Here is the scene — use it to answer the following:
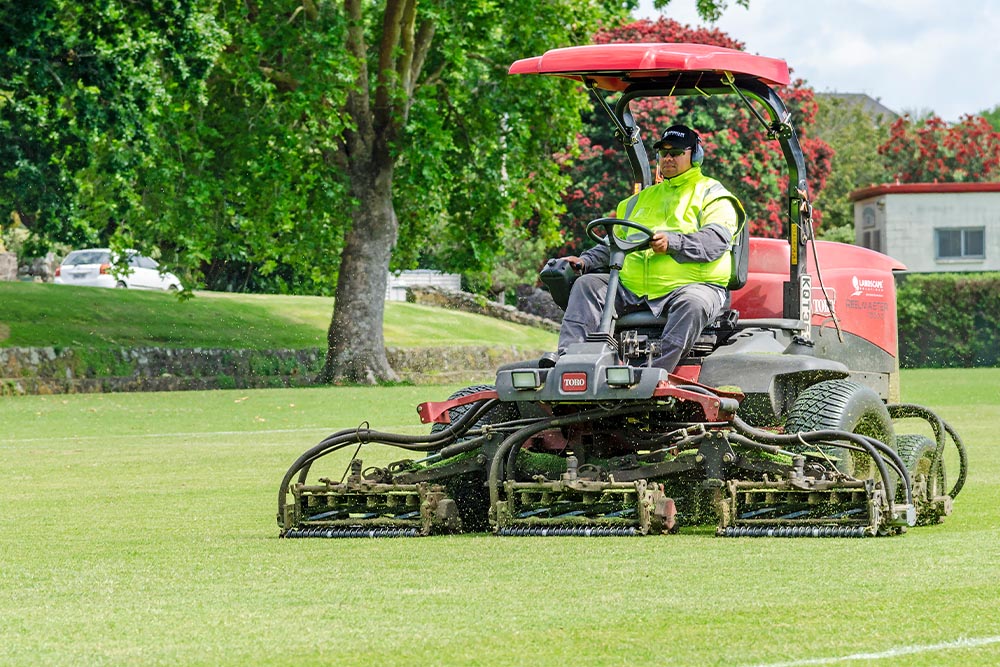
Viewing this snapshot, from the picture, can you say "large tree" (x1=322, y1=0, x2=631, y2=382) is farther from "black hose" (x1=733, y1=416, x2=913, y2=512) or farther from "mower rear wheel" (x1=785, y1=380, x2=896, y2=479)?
"black hose" (x1=733, y1=416, x2=913, y2=512)

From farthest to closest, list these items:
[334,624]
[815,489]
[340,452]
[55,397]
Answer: [55,397]
[340,452]
[815,489]
[334,624]

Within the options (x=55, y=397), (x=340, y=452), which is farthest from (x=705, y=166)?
(x=340, y=452)

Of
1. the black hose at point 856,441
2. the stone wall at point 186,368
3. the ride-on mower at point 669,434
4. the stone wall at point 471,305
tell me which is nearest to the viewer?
the black hose at point 856,441

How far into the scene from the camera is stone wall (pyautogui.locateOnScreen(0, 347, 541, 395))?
31.1 meters

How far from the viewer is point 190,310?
124ft

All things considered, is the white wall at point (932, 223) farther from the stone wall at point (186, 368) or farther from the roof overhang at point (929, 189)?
the stone wall at point (186, 368)

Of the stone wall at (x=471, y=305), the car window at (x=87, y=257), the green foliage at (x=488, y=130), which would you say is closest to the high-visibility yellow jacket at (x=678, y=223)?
the green foliage at (x=488, y=130)

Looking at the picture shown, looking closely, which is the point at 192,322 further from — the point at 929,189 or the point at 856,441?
the point at 856,441

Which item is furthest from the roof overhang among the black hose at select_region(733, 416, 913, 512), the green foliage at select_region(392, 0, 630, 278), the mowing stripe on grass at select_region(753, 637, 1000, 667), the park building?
the mowing stripe on grass at select_region(753, 637, 1000, 667)

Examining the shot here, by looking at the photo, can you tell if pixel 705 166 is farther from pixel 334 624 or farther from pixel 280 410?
pixel 334 624

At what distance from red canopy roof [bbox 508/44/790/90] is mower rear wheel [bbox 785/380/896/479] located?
1935mm

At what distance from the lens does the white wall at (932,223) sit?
5128 cm

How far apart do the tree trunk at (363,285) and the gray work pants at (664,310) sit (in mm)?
23453

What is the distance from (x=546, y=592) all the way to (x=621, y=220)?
3.34m
